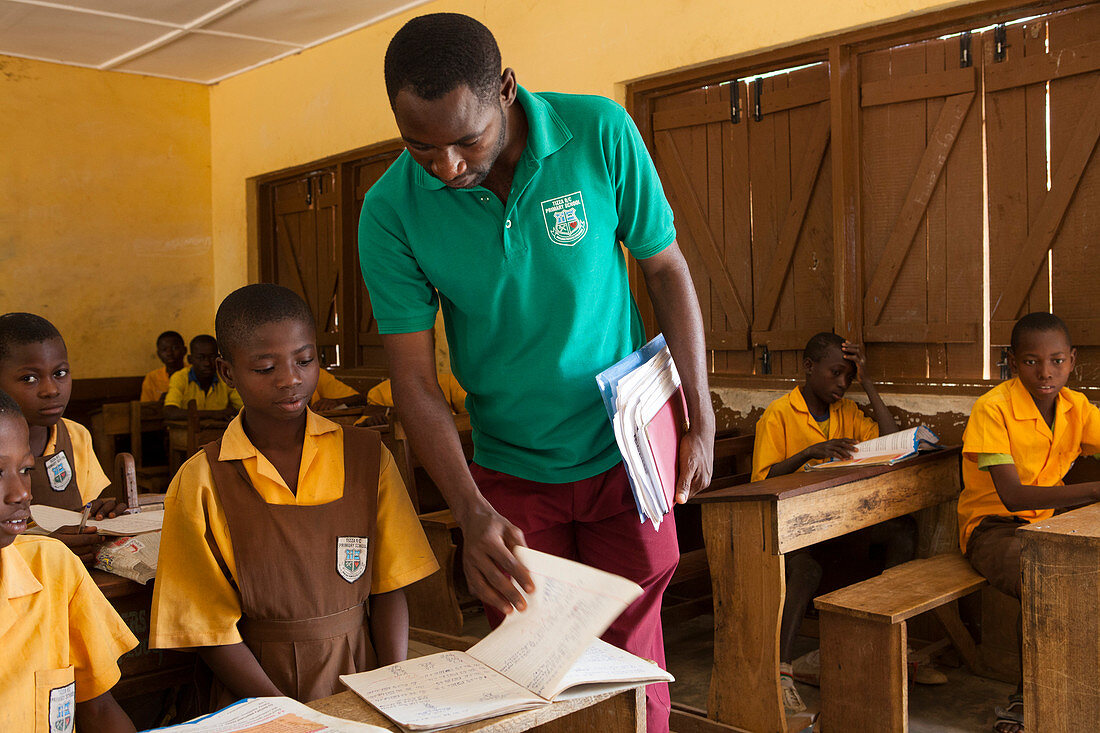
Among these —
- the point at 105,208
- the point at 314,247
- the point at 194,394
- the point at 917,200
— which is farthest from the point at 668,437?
the point at 105,208

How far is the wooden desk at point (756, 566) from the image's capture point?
287 centimetres

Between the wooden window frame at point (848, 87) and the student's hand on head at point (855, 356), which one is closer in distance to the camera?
the wooden window frame at point (848, 87)

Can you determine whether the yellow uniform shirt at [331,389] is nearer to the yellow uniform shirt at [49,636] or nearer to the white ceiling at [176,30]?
the white ceiling at [176,30]

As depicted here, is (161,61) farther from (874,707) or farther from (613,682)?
(613,682)

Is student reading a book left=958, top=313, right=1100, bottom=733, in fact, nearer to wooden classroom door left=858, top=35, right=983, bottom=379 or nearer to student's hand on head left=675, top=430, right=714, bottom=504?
wooden classroom door left=858, top=35, right=983, bottom=379

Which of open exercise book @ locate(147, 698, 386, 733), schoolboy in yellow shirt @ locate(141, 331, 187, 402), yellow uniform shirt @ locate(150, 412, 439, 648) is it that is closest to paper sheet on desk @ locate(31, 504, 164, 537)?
yellow uniform shirt @ locate(150, 412, 439, 648)

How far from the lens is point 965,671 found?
372 cm

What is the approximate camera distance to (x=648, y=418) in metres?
1.50

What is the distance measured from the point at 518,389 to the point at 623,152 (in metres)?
0.42

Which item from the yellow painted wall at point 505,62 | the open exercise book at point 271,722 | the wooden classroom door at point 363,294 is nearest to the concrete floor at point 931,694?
the open exercise book at point 271,722

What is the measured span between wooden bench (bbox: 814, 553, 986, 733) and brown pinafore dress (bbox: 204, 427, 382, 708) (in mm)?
1606

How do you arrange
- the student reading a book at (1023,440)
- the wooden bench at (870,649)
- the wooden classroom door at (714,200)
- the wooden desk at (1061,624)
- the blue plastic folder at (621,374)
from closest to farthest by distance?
the blue plastic folder at (621,374) < the wooden desk at (1061,624) < the wooden bench at (870,649) < the student reading a book at (1023,440) < the wooden classroom door at (714,200)

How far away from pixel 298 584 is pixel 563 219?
82 centimetres

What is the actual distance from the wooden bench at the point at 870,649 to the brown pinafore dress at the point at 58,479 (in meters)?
2.15
